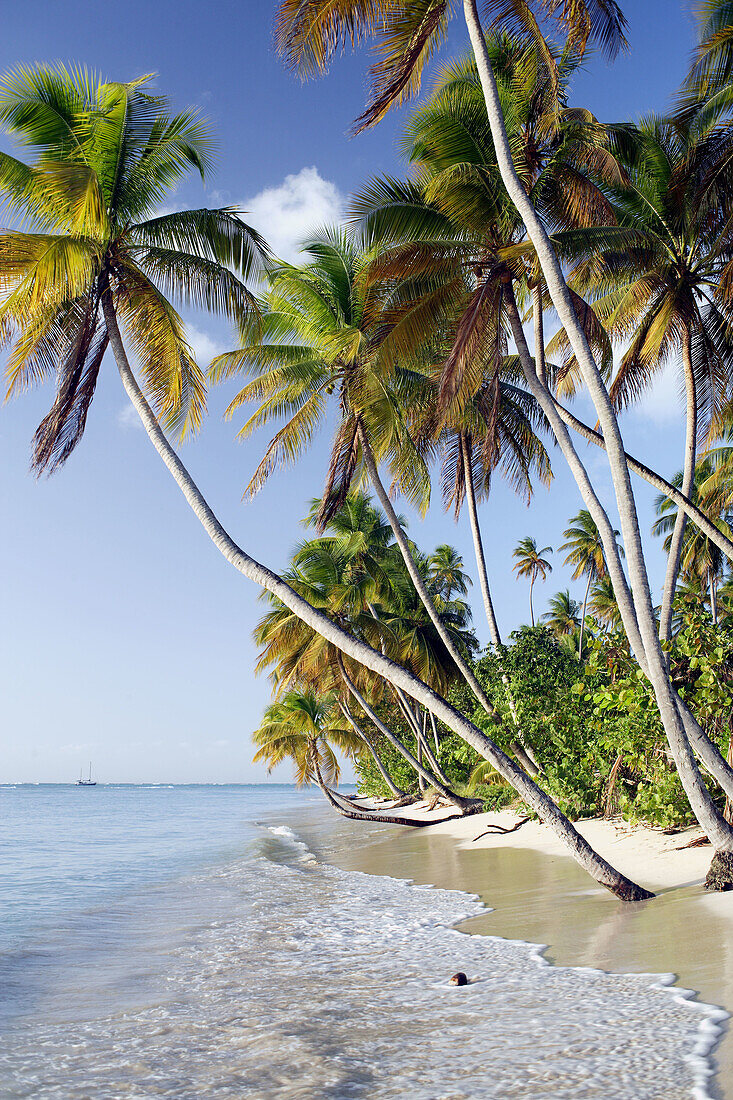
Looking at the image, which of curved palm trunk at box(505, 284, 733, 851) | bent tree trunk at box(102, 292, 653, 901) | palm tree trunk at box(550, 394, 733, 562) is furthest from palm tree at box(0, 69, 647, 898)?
palm tree trunk at box(550, 394, 733, 562)

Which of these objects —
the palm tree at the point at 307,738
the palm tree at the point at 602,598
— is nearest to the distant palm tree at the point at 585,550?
the palm tree at the point at 602,598

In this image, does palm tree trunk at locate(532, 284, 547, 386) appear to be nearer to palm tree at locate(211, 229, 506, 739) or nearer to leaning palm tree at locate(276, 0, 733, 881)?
leaning palm tree at locate(276, 0, 733, 881)

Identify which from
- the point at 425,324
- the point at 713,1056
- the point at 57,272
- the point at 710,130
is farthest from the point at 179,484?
the point at 710,130

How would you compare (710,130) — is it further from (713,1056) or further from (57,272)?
(713,1056)

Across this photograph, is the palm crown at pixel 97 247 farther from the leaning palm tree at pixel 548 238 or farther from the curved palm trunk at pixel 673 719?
the curved palm trunk at pixel 673 719

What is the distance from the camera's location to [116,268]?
10.3 metres

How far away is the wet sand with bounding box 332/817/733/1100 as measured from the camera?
5.27 m

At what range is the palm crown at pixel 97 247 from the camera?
920 cm

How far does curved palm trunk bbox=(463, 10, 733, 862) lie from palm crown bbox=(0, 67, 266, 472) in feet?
13.0

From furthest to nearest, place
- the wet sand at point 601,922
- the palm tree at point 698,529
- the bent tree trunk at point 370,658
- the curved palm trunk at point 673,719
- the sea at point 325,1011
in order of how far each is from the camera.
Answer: the palm tree at point 698,529 → the bent tree trunk at point 370,658 → the curved palm trunk at point 673,719 → the wet sand at point 601,922 → the sea at point 325,1011

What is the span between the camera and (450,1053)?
4359 millimetres

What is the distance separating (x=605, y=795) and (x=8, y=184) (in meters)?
13.4

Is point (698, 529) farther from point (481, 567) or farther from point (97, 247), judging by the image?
point (97, 247)

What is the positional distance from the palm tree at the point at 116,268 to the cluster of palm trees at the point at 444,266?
0.03 metres
